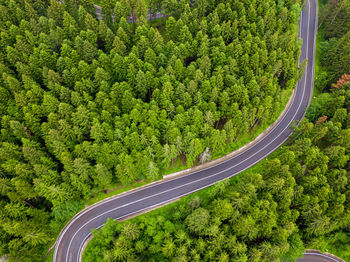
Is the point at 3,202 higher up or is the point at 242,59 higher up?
the point at 242,59

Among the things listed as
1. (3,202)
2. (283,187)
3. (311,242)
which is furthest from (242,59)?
(3,202)

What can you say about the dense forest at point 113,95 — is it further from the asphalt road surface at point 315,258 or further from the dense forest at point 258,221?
the asphalt road surface at point 315,258

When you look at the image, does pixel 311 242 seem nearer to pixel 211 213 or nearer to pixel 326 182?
pixel 326 182

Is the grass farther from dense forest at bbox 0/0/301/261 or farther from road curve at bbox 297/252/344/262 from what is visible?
road curve at bbox 297/252/344/262

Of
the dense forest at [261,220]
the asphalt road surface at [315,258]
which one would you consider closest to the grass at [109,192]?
the dense forest at [261,220]

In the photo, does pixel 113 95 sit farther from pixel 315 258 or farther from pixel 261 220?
pixel 315 258

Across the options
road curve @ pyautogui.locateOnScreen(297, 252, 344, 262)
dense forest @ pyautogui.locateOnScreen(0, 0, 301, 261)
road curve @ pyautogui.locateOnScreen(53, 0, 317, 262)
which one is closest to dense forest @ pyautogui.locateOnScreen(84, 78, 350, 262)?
road curve @ pyautogui.locateOnScreen(297, 252, 344, 262)
